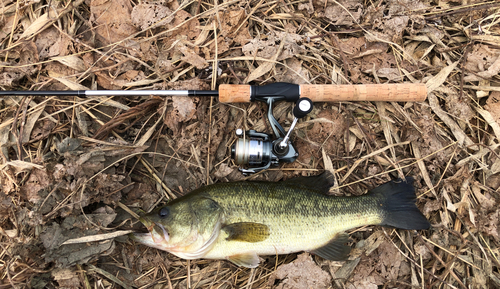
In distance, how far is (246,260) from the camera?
3.08 meters

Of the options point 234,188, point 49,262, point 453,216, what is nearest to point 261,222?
point 234,188

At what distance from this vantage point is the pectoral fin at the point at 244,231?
9.73 feet

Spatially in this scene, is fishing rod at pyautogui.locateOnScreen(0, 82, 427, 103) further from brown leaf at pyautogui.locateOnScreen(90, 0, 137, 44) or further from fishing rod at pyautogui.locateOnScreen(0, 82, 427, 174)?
brown leaf at pyautogui.locateOnScreen(90, 0, 137, 44)

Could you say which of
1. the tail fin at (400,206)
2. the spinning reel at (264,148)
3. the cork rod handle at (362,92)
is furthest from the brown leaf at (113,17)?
the tail fin at (400,206)

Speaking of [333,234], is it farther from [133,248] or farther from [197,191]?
[133,248]

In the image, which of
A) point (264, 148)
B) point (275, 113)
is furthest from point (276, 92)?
point (264, 148)

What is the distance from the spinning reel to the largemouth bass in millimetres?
234

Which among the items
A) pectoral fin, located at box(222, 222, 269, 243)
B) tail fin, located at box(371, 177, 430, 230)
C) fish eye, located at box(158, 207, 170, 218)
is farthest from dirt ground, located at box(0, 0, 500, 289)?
pectoral fin, located at box(222, 222, 269, 243)

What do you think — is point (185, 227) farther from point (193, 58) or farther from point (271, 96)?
point (193, 58)

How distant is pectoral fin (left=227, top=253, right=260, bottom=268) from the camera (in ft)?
10.0

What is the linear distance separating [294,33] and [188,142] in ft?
6.20

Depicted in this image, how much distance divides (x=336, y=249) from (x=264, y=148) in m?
1.37

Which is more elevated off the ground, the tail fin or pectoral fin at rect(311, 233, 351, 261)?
the tail fin

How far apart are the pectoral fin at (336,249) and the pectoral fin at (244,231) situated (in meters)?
0.71
